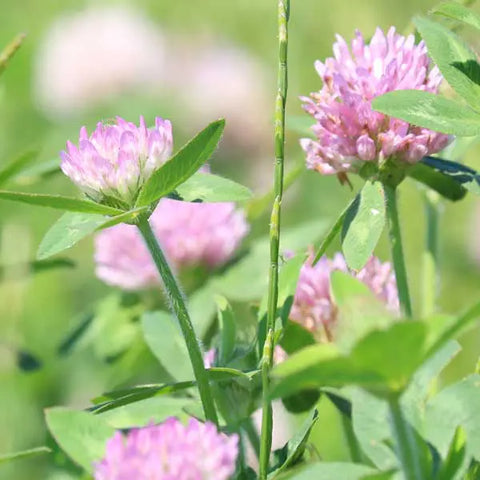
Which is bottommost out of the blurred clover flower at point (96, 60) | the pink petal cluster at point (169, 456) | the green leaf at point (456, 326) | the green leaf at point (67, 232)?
the pink petal cluster at point (169, 456)

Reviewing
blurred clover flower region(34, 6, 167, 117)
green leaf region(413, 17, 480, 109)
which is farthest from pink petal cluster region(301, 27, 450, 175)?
blurred clover flower region(34, 6, 167, 117)

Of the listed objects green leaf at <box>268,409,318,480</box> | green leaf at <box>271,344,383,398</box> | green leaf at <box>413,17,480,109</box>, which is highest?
green leaf at <box>413,17,480,109</box>

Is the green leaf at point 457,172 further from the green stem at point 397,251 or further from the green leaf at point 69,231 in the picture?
the green leaf at point 69,231

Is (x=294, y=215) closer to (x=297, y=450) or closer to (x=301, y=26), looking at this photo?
(x=301, y=26)

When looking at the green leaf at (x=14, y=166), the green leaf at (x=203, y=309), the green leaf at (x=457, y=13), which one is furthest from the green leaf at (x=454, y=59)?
the green leaf at (x=203, y=309)

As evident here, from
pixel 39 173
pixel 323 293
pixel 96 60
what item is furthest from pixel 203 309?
pixel 96 60

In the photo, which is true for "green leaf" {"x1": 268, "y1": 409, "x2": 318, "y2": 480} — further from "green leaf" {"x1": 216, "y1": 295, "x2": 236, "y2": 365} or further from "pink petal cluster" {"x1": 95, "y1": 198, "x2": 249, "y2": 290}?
"pink petal cluster" {"x1": 95, "y1": 198, "x2": 249, "y2": 290}
